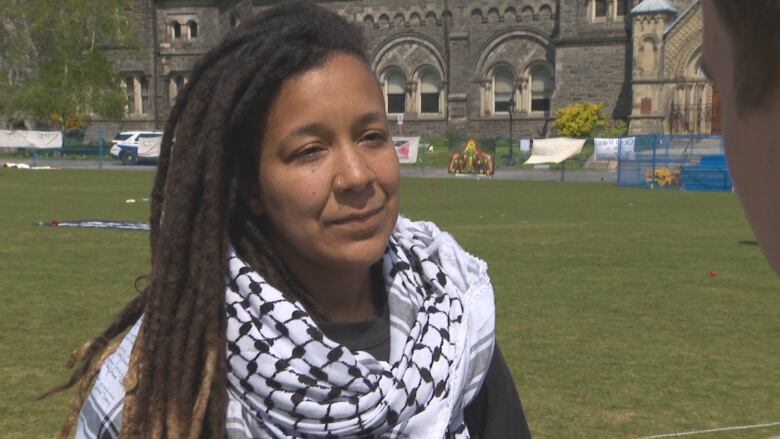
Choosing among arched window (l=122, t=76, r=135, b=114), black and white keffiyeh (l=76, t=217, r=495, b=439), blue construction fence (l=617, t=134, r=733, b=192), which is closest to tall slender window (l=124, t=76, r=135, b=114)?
arched window (l=122, t=76, r=135, b=114)

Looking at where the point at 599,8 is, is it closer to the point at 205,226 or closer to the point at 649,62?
the point at 649,62

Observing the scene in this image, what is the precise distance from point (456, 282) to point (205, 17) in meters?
49.7

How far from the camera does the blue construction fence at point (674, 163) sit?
2636 centimetres

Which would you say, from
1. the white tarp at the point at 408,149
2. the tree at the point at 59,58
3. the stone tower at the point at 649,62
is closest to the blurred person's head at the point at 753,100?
the white tarp at the point at 408,149

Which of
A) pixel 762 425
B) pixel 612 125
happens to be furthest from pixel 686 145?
pixel 762 425

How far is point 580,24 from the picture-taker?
41.7m

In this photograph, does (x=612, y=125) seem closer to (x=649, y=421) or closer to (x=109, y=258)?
(x=109, y=258)

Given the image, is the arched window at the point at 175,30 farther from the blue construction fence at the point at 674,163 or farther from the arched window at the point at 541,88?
the blue construction fence at the point at 674,163

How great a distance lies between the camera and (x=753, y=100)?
0.86 meters

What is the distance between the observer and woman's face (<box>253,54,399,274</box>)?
197 cm

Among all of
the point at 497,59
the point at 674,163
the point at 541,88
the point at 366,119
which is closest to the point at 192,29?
the point at 497,59

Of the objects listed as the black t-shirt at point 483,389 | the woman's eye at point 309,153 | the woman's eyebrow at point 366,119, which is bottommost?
the black t-shirt at point 483,389

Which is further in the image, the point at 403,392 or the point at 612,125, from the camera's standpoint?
the point at 612,125

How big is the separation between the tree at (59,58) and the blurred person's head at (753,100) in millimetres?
45763
